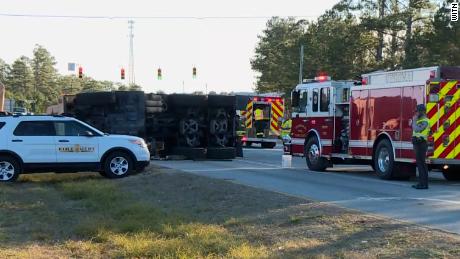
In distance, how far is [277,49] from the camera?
7138 centimetres

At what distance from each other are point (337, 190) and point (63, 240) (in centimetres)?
673

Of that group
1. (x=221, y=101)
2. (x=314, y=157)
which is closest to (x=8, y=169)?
(x=314, y=157)

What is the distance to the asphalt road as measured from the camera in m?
10.2

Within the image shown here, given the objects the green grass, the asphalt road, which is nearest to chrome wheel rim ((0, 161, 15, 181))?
the green grass

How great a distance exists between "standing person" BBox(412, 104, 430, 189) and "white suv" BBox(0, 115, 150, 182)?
7.11 meters

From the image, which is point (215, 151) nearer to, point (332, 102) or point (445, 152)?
point (332, 102)

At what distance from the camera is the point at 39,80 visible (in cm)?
13338

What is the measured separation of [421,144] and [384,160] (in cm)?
236

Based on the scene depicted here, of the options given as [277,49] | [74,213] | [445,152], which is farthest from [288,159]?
[277,49]

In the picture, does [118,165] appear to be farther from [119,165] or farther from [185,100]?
[185,100]

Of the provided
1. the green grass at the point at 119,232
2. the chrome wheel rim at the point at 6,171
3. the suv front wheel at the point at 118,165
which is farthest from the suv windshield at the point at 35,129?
the green grass at the point at 119,232

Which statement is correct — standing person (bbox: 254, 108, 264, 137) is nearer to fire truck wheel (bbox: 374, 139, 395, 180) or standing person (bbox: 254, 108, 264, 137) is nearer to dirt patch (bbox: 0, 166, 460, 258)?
fire truck wheel (bbox: 374, 139, 395, 180)

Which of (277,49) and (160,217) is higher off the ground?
(277,49)

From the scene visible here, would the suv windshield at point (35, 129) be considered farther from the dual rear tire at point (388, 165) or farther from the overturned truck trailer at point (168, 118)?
the dual rear tire at point (388, 165)
